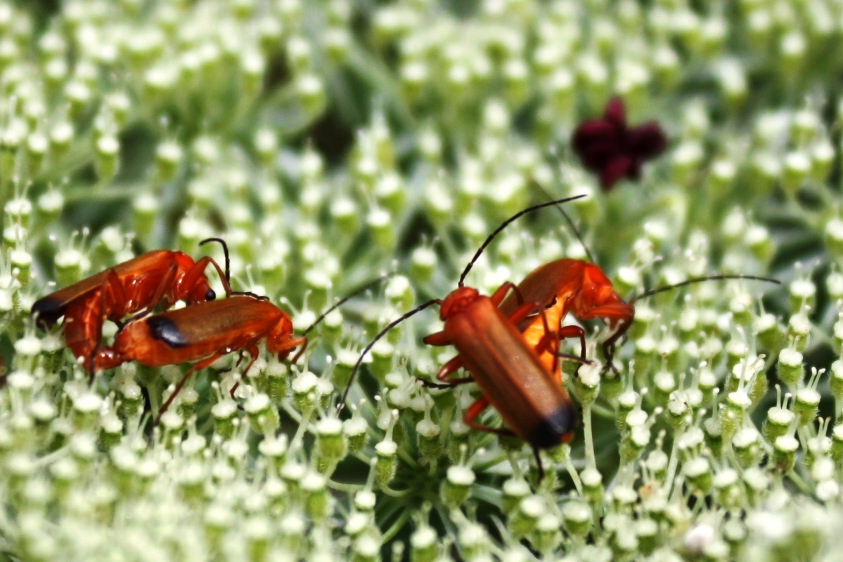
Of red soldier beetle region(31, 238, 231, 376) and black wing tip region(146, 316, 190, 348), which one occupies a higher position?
red soldier beetle region(31, 238, 231, 376)

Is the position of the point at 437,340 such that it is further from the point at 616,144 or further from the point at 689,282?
the point at 616,144

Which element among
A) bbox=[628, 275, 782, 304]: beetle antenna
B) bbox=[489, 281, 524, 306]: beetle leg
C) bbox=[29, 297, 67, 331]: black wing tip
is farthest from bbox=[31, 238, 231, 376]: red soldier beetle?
bbox=[628, 275, 782, 304]: beetle antenna

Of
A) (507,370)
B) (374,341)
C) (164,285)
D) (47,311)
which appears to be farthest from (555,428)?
(47,311)

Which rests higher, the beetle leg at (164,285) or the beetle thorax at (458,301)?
the beetle leg at (164,285)

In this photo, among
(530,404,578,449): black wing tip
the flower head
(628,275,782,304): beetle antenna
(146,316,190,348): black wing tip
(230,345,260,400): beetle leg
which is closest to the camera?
(530,404,578,449): black wing tip

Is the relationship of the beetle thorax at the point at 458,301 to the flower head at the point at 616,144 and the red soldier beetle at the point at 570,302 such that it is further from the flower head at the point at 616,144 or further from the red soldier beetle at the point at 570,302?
the flower head at the point at 616,144

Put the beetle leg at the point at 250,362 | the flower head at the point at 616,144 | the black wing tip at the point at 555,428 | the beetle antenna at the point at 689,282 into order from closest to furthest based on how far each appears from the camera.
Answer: the black wing tip at the point at 555,428, the beetle leg at the point at 250,362, the beetle antenna at the point at 689,282, the flower head at the point at 616,144

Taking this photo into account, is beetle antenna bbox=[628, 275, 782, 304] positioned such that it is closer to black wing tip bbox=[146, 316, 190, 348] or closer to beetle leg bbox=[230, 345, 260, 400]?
beetle leg bbox=[230, 345, 260, 400]

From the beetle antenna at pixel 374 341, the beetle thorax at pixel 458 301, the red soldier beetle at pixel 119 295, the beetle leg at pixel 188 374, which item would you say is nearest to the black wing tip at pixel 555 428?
the beetle thorax at pixel 458 301
